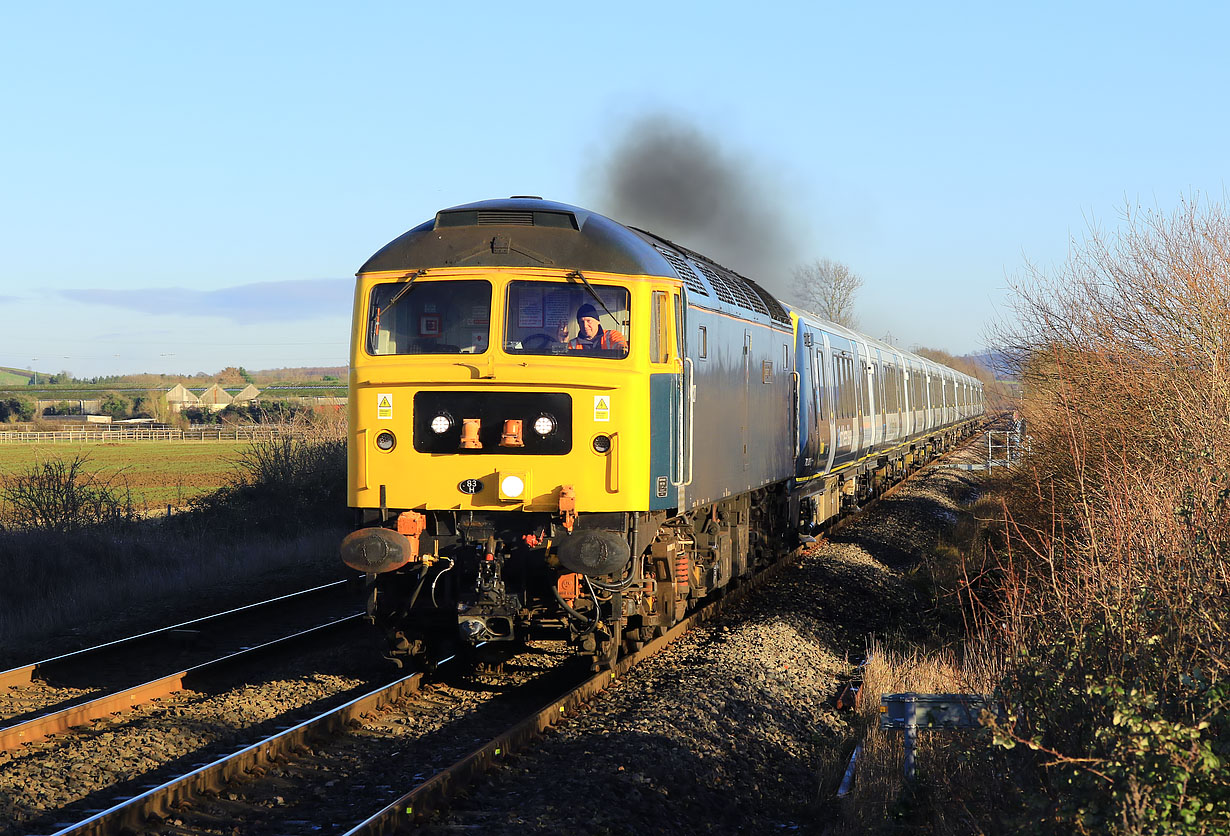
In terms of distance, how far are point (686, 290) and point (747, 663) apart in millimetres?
3221

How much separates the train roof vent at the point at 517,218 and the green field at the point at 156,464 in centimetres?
1799

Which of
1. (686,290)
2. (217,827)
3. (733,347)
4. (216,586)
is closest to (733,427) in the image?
(733,347)

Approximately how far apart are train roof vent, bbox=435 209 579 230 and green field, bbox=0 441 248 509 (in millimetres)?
17993

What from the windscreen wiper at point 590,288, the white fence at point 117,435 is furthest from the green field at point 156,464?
the windscreen wiper at point 590,288

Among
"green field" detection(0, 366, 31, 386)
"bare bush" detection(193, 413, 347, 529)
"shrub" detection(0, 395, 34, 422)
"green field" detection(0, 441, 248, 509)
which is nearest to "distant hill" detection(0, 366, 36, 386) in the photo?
"green field" detection(0, 366, 31, 386)

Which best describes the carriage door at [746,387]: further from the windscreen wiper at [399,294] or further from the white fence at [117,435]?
the white fence at [117,435]

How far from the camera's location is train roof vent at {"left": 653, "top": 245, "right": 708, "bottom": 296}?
9406mm

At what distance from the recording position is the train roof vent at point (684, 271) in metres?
9.41

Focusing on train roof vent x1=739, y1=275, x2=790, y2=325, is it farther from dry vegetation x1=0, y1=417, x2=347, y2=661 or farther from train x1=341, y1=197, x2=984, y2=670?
dry vegetation x1=0, y1=417, x2=347, y2=661

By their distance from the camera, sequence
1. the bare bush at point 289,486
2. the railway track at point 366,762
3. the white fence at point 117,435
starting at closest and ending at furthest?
the railway track at point 366,762 → the bare bush at point 289,486 → the white fence at point 117,435

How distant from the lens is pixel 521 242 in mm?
8664

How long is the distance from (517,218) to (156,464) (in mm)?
38980

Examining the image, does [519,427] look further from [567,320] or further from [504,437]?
[567,320]

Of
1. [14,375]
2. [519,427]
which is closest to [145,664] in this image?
[519,427]
